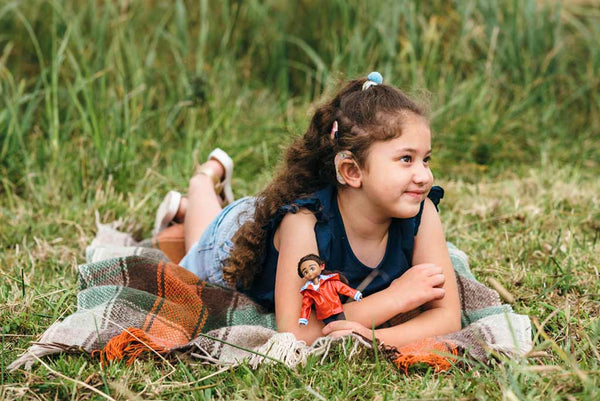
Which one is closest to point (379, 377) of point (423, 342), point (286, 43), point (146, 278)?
point (423, 342)

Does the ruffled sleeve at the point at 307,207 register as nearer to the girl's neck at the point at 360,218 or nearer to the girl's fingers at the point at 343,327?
the girl's neck at the point at 360,218

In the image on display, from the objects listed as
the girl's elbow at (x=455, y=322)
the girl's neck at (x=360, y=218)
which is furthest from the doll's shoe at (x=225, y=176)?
the girl's elbow at (x=455, y=322)

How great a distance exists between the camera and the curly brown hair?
2.37 m

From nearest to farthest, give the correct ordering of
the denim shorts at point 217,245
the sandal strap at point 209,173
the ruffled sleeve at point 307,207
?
1. the ruffled sleeve at point 307,207
2. the denim shorts at point 217,245
3. the sandal strap at point 209,173

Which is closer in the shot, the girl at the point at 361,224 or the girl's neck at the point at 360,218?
the girl at the point at 361,224

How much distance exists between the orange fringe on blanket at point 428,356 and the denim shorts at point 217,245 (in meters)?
0.93

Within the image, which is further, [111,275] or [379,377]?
[111,275]

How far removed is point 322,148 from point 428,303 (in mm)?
644

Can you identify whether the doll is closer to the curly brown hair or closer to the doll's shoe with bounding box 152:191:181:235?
the curly brown hair

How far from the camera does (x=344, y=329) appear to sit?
225cm

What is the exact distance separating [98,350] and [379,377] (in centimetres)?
84

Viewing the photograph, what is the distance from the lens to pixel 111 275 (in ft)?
8.75

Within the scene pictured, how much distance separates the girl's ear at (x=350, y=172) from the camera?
2432 millimetres

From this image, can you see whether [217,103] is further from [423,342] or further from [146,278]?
[423,342]
